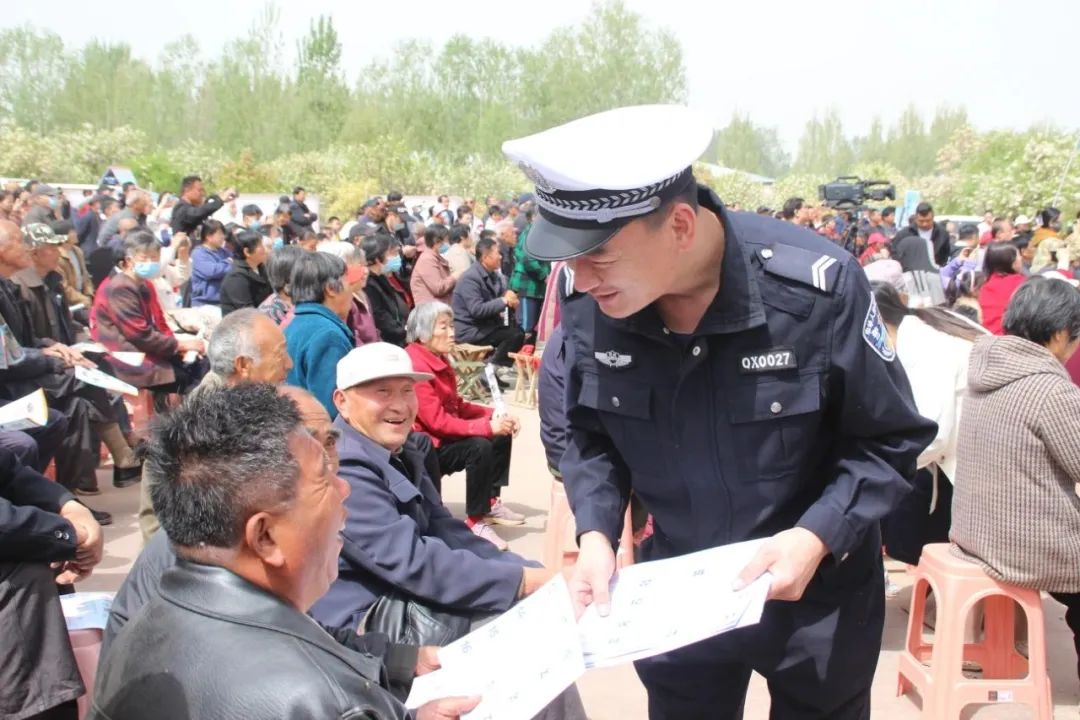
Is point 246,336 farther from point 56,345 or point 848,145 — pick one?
point 848,145

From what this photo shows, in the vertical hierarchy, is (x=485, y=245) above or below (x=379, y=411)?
below

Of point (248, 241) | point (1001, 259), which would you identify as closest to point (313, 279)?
point (248, 241)

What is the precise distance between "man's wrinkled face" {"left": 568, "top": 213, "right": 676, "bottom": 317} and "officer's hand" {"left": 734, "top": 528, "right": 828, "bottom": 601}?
0.51m

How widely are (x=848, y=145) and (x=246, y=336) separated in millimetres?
79954

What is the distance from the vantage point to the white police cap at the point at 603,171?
1787mm

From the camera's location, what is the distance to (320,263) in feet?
16.7

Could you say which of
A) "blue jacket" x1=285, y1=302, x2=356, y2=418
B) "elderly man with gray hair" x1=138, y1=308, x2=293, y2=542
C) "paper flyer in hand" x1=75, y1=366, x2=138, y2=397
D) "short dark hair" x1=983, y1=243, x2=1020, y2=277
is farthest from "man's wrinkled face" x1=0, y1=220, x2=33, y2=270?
"short dark hair" x1=983, y1=243, x2=1020, y2=277

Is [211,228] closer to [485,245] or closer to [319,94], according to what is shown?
[485,245]

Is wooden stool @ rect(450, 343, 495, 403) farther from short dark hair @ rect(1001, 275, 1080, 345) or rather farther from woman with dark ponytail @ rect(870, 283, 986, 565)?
short dark hair @ rect(1001, 275, 1080, 345)

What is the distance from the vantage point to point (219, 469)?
1520 mm

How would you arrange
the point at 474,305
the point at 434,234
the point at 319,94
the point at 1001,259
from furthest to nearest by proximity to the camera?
the point at 319,94
the point at 434,234
the point at 474,305
the point at 1001,259

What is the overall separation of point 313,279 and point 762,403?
139 inches

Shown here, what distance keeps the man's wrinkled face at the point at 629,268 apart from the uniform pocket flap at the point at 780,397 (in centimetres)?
29

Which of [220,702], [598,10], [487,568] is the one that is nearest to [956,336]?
[487,568]
